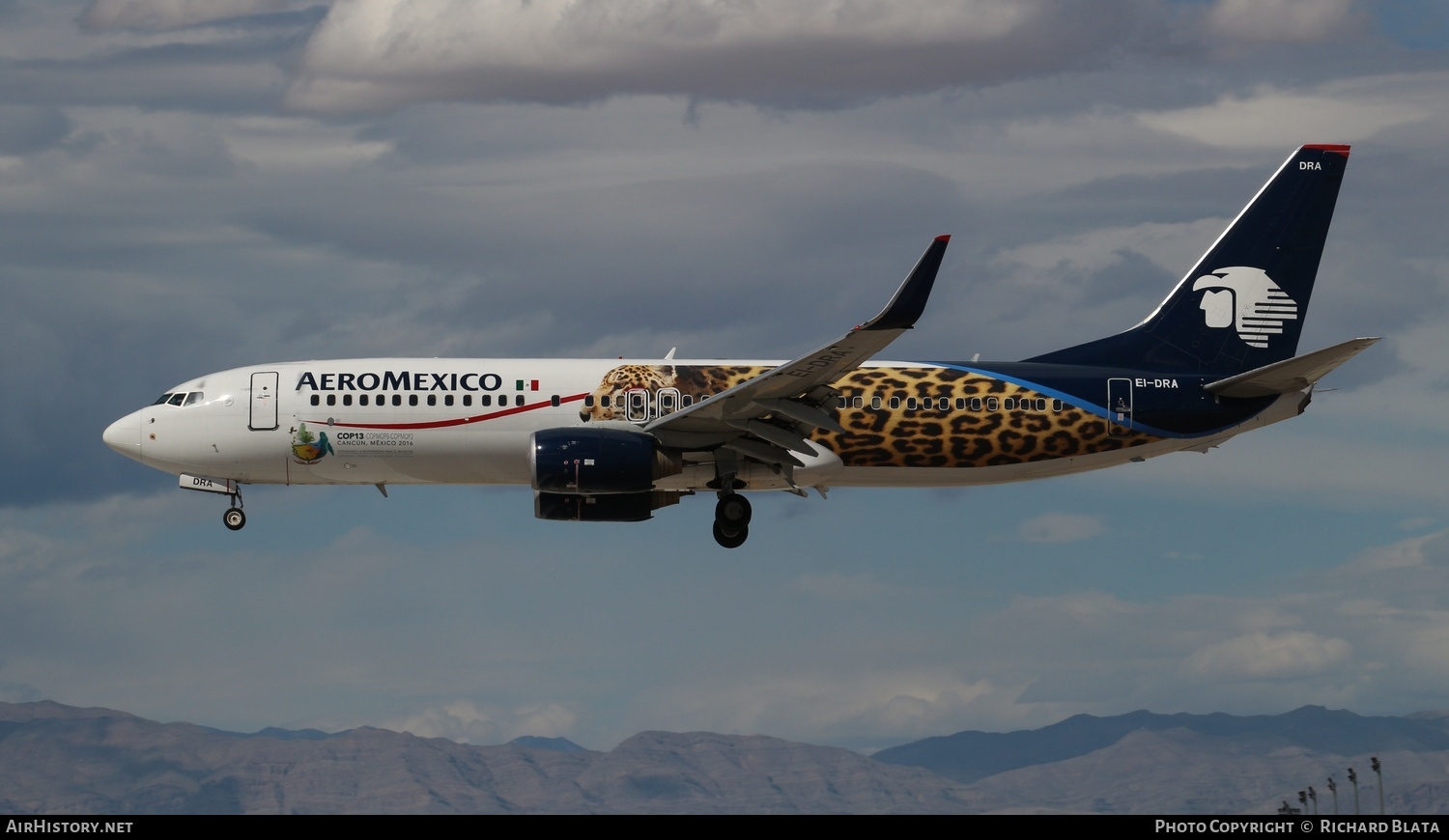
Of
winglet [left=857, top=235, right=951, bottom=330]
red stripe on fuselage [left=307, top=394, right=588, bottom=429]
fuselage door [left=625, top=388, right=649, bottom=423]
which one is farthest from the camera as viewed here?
fuselage door [left=625, top=388, right=649, bottom=423]

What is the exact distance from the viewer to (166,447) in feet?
160

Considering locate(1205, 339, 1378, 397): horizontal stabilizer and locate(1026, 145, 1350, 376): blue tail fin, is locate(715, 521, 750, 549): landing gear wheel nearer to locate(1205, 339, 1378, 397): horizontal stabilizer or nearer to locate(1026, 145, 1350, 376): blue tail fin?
locate(1026, 145, 1350, 376): blue tail fin

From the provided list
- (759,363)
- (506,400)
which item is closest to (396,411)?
(506,400)

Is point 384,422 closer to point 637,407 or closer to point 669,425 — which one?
point 637,407

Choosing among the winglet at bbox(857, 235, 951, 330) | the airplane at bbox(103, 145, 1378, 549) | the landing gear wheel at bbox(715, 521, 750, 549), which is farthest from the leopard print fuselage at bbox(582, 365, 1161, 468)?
the winglet at bbox(857, 235, 951, 330)

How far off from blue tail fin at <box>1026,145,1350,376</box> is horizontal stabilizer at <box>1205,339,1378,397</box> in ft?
8.87

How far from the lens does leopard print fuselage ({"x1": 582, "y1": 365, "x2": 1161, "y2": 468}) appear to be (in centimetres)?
4869

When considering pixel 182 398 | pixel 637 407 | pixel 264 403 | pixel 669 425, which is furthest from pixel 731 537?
pixel 182 398

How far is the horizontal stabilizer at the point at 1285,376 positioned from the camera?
4653 centimetres

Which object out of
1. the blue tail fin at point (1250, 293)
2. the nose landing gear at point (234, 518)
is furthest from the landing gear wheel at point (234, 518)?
the blue tail fin at point (1250, 293)

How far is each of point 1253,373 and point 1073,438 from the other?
525cm
